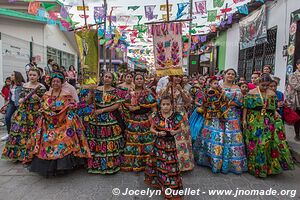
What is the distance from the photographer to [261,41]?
8.19m

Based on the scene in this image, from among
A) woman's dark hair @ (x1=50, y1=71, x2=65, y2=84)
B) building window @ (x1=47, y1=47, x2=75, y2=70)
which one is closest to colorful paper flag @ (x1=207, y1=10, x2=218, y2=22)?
woman's dark hair @ (x1=50, y1=71, x2=65, y2=84)

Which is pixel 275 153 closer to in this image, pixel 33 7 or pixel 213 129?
pixel 213 129

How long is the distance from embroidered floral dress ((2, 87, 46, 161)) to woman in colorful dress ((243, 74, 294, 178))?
372 cm

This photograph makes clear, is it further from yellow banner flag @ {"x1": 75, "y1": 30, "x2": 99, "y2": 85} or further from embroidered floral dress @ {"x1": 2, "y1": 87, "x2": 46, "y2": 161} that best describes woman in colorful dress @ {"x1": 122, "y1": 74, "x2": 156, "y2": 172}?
embroidered floral dress @ {"x1": 2, "y1": 87, "x2": 46, "y2": 161}

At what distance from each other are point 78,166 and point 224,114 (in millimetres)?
2630

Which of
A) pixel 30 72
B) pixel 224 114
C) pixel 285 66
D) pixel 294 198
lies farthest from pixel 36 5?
pixel 294 198

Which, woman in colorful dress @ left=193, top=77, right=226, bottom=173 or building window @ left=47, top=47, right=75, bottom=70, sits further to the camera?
building window @ left=47, top=47, right=75, bottom=70

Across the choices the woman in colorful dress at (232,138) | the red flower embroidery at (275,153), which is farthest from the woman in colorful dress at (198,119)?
the red flower embroidery at (275,153)

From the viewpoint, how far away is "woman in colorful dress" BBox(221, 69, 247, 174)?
364cm

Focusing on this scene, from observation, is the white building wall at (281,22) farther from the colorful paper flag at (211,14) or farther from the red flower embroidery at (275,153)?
the red flower embroidery at (275,153)

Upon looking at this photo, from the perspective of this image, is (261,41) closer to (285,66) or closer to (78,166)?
(285,66)

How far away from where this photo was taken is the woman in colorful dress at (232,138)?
3639mm

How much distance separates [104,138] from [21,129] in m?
1.60

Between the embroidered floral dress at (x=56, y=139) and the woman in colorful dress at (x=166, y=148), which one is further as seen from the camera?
the embroidered floral dress at (x=56, y=139)
